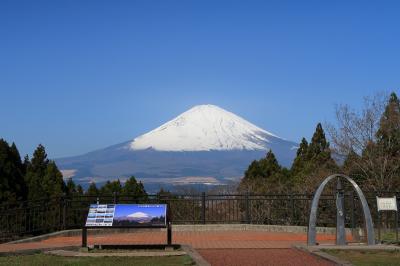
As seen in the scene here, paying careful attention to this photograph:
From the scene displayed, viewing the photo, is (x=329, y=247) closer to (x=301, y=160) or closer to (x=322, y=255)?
(x=322, y=255)

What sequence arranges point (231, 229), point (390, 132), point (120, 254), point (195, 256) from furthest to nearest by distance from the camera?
point (390, 132)
point (231, 229)
point (120, 254)
point (195, 256)

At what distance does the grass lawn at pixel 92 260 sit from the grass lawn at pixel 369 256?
3065mm

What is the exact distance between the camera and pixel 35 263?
11.7 metres

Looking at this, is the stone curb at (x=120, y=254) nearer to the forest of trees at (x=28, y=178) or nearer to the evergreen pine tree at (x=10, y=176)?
the forest of trees at (x=28, y=178)

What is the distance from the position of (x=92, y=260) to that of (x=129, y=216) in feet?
5.93

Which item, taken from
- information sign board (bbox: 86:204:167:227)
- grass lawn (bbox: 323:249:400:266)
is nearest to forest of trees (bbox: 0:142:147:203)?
information sign board (bbox: 86:204:167:227)

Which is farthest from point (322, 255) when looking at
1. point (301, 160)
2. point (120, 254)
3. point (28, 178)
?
point (301, 160)

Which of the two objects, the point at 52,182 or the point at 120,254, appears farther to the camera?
the point at 52,182

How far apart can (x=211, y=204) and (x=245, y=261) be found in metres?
10.1

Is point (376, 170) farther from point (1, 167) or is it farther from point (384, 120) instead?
point (1, 167)

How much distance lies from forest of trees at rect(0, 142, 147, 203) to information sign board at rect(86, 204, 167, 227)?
14102 millimetres

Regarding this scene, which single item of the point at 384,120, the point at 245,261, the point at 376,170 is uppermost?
the point at 384,120

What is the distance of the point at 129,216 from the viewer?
45.2 feet

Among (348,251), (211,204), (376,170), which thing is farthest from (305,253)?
(376,170)
